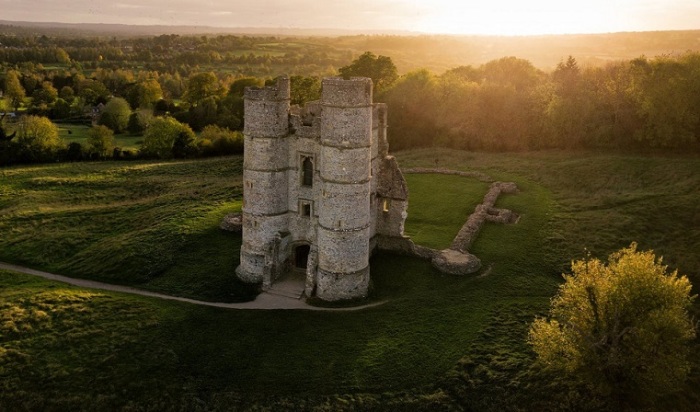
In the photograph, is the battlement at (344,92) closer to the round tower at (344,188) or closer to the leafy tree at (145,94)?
the round tower at (344,188)

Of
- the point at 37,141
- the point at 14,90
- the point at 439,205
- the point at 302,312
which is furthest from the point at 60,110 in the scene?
the point at 302,312

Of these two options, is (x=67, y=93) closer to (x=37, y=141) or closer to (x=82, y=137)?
(x=82, y=137)

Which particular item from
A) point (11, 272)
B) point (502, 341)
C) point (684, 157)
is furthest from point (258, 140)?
point (684, 157)

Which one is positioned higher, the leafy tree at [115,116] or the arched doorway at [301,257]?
the leafy tree at [115,116]

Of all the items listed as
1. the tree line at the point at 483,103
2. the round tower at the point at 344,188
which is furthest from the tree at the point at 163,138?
the round tower at the point at 344,188

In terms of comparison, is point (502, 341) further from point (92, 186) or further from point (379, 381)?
point (92, 186)

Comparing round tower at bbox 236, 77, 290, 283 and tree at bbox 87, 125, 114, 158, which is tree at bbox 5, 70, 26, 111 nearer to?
tree at bbox 87, 125, 114, 158
